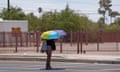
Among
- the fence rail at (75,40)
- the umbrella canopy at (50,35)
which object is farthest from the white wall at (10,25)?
the umbrella canopy at (50,35)

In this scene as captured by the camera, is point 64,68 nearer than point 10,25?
Yes

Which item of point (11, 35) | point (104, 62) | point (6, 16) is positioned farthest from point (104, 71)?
point (6, 16)

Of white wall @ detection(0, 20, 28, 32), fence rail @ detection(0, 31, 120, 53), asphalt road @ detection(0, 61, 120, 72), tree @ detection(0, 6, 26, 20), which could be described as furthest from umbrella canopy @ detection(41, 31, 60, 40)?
tree @ detection(0, 6, 26, 20)

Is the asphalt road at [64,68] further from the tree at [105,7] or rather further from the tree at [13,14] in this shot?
the tree at [105,7]

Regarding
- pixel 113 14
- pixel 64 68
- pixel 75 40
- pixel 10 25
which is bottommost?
pixel 64 68

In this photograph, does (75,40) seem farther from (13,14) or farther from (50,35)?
(13,14)

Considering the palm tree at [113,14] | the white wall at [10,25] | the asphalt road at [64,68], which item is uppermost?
the palm tree at [113,14]

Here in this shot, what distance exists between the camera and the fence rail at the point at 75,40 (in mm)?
39312

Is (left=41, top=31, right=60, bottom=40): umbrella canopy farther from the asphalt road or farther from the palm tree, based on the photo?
the palm tree

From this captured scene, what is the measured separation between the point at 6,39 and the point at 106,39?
10.5 metres

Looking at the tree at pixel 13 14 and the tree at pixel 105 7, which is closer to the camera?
the tree at pixel 13 14

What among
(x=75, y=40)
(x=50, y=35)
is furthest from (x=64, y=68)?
(x=75, y=40)

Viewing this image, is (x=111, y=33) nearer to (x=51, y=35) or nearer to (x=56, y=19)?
(x=51, y=35)

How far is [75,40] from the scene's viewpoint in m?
42.1
